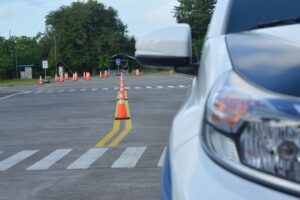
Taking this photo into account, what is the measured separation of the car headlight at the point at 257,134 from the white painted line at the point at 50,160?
23.0 feet

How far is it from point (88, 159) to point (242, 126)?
766 cm

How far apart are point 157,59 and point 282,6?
28.3 inches

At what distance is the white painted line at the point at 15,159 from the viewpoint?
9102mm

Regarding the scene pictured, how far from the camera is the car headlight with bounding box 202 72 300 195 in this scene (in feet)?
5.84

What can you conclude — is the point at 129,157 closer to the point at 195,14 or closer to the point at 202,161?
the point at 202,161

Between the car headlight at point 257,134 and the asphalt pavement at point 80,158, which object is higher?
the car headlight at point 257,134

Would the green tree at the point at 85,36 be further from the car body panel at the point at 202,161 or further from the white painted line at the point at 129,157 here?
the car body panel at the point at 202,161

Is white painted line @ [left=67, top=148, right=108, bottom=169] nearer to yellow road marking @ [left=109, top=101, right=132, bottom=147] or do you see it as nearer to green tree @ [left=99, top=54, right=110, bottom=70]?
yellow road marking @ [left=109, top=101, right=132, bottom=147]

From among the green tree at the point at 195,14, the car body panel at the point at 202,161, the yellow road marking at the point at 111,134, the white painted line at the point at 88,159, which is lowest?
the yellow road marking at the point at 111,134

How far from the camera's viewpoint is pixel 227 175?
1847 mm

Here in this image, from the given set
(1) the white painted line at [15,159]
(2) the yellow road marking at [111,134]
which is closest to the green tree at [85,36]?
(2) the yellow road marking at [111,134]

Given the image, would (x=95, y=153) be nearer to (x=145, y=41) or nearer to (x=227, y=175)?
(x=145, y=41)

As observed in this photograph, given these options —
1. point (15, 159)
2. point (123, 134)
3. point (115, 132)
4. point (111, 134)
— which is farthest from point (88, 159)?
point (115, 132)

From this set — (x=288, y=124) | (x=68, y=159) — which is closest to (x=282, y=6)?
(x=288, y=124)
